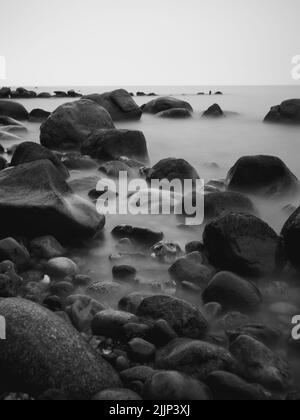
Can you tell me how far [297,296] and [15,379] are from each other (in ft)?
7.56

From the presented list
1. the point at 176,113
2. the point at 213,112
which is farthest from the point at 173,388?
the point at 213,112

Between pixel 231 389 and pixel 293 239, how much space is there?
1979 mm

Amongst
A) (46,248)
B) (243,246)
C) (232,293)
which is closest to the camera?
(232,293)

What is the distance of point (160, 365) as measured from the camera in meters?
2.62

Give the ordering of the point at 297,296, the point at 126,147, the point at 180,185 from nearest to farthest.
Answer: the point at 297,296, the point at 180,185, the point at 126,147

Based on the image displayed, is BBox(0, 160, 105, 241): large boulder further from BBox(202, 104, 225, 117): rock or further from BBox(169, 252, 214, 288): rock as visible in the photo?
BBox(202, 104, 225, 117): rock

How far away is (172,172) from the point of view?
22.7 ft

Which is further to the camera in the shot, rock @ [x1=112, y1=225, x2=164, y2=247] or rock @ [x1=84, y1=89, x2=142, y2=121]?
rock @ [x1=84, y1=89, x2=142, y2=121]

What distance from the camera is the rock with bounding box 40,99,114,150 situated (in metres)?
9.25

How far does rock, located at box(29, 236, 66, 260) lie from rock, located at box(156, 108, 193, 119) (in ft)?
41.1

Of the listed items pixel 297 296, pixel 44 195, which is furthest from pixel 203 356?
pixel 44 195

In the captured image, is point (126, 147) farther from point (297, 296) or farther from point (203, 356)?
point (203, 356)

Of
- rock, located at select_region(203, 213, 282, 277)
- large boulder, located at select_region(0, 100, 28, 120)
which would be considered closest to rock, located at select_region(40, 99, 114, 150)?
large boulder, located at select_region(0, 100, 28, 120)

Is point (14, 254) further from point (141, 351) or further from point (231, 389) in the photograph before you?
point (231, 389)
